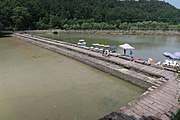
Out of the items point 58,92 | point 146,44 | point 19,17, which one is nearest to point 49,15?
point 19,17

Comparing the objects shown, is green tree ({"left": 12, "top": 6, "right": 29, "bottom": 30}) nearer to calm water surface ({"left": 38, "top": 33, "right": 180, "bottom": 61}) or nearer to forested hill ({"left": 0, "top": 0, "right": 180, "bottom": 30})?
forested hill ({"left": 0, "top": 0, "right": 180, "bottom": 30})

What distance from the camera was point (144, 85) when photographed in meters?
12.1

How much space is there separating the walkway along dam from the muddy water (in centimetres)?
62

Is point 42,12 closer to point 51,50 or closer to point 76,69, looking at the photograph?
point 51,50

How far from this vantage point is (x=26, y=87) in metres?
12.1

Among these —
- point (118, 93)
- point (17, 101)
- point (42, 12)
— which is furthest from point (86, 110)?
point (42, 12)

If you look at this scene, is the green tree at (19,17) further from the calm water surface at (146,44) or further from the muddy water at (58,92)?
the muddy water at (58,92)

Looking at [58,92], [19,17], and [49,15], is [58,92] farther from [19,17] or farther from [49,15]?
[49,15]

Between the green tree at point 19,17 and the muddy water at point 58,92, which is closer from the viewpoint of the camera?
the muddy water at point 58,92

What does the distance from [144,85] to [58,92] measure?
17.9 feet

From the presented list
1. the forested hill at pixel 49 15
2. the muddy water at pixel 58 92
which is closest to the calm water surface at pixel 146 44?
the muddy water at pixel 58 92

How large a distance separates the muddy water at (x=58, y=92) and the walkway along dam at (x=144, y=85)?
62 cm

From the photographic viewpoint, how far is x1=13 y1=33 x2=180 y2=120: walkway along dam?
7745 mm

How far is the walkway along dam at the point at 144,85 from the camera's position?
305 inches
